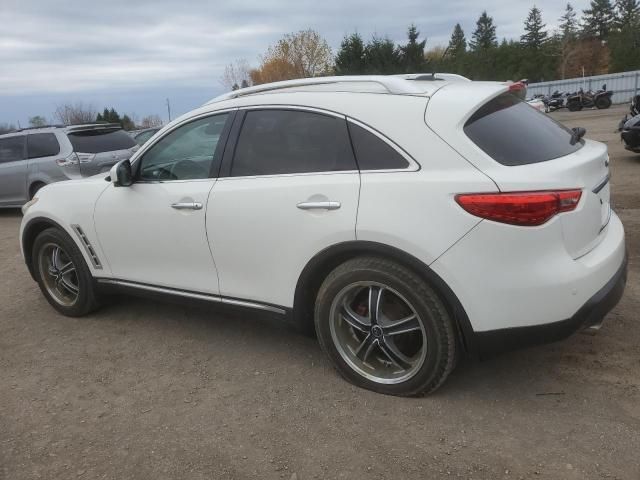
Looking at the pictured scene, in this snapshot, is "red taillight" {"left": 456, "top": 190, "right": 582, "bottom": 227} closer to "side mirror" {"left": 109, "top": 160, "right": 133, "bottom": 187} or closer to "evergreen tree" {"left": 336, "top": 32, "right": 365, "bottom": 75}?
"side mirror" {"left": 109, "top": 160, "right": 133, "bottom": 187}

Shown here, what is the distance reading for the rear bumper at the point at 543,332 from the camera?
270 cm

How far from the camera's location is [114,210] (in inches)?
161

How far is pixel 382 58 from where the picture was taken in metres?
29.6

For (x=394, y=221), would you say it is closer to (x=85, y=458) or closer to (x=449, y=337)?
(x=449, y=337)

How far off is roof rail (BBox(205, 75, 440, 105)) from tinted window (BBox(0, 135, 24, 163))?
26.7 ft

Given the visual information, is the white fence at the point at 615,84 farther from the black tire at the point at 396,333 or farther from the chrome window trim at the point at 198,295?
the black tire at the point at 396,333

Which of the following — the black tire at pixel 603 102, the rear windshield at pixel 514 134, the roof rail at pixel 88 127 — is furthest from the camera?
the black tire at pixel 603 102

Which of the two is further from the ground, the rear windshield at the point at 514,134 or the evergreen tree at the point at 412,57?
the evergreen tree at the point at 412,57

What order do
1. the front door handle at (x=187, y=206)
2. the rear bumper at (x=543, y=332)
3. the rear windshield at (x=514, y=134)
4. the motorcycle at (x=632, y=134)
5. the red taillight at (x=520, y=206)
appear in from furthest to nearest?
the motorcycle at (x=632, y=134), the front door handle at (x=187, y=206), the rear windshield at (x=514, y=134), the rear bumper at (x=543, y=332), the red taillight at (x=520, y=206)

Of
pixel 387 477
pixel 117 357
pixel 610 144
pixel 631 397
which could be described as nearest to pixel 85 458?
pixel 117 357

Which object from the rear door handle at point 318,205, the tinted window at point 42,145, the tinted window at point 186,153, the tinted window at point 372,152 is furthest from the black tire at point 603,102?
the rear door handle at point 318,205

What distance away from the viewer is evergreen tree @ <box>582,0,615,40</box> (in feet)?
281

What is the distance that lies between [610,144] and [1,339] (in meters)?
14.3

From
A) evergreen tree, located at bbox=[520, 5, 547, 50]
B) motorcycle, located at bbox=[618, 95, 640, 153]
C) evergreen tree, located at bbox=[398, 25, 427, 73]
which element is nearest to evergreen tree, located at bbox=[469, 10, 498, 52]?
evergreen tree, located at bbox=[520, 5, 547, 50]
